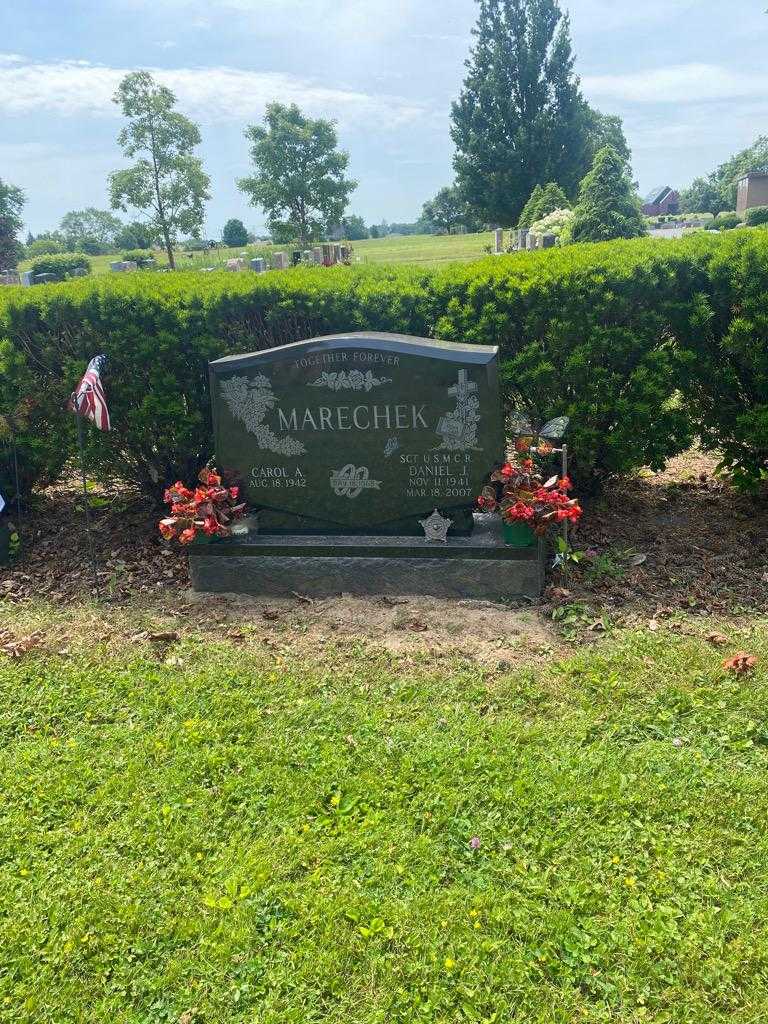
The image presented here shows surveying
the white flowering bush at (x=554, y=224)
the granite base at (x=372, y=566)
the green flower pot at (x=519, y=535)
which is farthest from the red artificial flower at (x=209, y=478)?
the white flowering bush at (x=554, y=224)

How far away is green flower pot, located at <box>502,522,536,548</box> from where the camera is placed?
16.9 ft

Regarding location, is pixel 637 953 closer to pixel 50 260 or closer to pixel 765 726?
pixel 765 726

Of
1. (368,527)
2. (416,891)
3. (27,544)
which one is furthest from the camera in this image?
(27,544)

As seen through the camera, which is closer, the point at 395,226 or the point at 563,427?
the point at 563,427

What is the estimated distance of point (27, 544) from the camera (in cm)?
676

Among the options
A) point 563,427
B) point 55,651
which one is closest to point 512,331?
point 563,427

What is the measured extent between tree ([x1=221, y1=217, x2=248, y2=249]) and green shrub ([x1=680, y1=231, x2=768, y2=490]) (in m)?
50.4

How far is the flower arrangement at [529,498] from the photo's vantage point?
5027 millimetres

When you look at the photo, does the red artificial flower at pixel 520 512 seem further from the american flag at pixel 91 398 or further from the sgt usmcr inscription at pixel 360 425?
the american flag at pixel 91 398

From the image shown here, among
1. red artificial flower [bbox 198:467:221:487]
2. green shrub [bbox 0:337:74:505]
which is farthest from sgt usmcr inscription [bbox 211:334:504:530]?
green shrub [bbox 0:337:74:505]

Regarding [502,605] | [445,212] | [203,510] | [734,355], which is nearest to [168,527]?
[203,510]

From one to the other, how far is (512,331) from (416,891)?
408 centimetres

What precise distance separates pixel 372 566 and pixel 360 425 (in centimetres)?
96

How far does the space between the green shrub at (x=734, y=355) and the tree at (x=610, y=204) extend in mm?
12628
